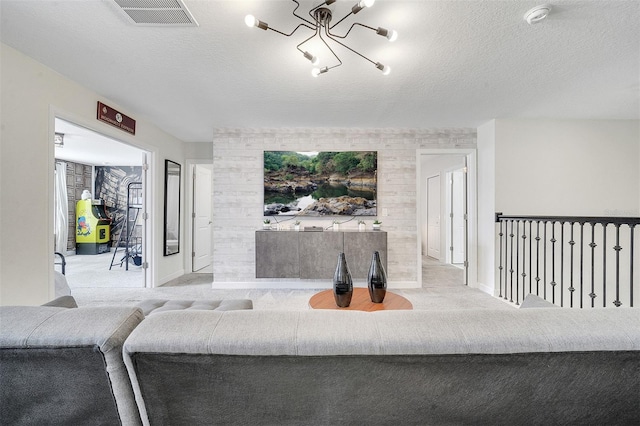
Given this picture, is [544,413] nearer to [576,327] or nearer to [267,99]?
[576,327]

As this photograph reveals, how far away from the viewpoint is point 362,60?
2.37 meters

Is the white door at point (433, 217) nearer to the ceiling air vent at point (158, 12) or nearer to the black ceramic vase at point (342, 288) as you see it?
the black ceramic vase at point (342, 288)

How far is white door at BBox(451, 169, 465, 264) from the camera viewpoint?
5.81 metres

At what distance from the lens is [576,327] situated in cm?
73

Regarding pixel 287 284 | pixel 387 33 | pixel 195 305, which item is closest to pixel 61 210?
pixel 287 284

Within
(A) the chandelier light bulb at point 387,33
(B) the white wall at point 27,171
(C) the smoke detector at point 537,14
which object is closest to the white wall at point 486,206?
(C) the smoke detector at point 537,14

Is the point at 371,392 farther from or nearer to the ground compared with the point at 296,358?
nearer to the ground

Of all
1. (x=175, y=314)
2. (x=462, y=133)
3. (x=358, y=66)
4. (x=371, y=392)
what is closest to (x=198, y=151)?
(x=358, y=66)

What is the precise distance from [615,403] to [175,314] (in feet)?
4.17

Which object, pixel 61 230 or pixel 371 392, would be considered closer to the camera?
pixel 371 392

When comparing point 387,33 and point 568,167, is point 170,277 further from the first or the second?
point 568,167

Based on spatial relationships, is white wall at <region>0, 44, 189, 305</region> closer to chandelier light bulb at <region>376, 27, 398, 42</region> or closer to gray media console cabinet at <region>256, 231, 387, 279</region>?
gray media console cabinet at <region>256, 231, 387, 279</region>

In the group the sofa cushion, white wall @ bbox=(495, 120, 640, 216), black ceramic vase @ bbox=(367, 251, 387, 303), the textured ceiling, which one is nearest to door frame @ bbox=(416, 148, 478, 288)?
white wall @ bbox=(495, 120, 640, 216)

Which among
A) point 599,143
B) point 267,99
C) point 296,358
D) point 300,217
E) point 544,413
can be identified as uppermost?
point 267,99
